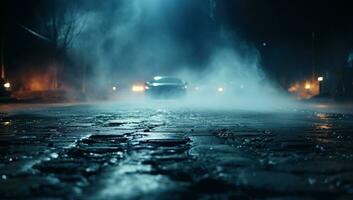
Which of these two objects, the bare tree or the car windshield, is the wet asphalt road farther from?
the bare tree

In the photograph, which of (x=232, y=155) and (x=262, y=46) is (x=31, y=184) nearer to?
(x=232, y=155)

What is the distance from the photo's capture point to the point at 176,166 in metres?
5.62

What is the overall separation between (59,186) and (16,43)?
3994cm

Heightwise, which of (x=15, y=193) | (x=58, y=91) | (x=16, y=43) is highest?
(x=16, y=43)

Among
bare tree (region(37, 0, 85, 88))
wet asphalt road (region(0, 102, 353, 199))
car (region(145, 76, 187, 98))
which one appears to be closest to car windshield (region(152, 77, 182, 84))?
car (region(145, 76, 187, 98))

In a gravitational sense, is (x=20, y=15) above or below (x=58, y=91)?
above

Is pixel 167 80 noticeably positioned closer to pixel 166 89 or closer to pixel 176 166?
pixel 166 89

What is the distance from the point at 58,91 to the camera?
129 feet

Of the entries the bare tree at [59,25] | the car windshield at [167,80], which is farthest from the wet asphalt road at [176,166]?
the bare tree at [59,25]

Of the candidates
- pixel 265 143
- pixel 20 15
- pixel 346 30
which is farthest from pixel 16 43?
pixel 265 143

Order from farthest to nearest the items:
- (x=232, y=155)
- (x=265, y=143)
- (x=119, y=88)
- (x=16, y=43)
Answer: (x=119, y=88), (x=16, y=43), (x=265, y=143), (x=232, y=155)

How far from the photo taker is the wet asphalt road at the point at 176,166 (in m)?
4.32

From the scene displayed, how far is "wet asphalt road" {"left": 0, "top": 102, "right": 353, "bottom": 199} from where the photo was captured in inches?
170

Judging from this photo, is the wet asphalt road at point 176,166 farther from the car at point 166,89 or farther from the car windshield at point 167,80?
the car windshield at point 167,80
